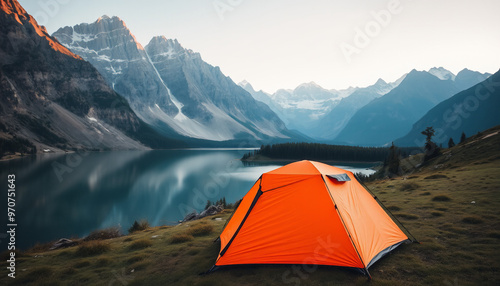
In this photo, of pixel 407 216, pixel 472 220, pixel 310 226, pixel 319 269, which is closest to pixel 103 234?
pixel 310 226

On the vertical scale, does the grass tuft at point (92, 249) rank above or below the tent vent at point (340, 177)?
below

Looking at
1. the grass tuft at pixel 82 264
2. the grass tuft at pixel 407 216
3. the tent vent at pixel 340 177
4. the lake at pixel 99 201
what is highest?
the tent vent at pixel 340 177

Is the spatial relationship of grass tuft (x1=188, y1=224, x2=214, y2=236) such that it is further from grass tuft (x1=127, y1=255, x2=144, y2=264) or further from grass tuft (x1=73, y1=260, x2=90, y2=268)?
grass tuft (x1=73, y1=260, x2=90, y2=268)

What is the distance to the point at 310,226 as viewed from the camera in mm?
8719

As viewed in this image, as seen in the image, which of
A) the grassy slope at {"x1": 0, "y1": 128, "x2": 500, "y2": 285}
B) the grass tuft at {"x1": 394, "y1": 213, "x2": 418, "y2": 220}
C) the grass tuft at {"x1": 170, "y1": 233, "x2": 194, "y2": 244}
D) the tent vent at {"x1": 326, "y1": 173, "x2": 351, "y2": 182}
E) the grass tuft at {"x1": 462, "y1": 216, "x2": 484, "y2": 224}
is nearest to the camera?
the grassy slope at {"x1": 0, "y1": 128, "x2": 500, "y2": 285}

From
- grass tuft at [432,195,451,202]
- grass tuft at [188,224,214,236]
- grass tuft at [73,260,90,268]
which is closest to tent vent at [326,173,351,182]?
grass tuft at [188,224,214,236]

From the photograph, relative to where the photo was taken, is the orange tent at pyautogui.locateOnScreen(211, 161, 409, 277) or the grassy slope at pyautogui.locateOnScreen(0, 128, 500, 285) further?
the orange tent at pyautogui.locateOnScreen(211, 161, 409, 277)

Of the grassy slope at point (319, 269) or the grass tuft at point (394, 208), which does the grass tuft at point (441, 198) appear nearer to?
the grassy slope at point (319, 269)

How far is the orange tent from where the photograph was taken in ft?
26.8

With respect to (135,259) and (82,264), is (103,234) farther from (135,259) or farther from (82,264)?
(135,259)

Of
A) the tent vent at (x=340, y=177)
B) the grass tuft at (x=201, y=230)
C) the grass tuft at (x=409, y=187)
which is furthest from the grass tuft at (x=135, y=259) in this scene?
the grass tuft at (x=409, y=187)

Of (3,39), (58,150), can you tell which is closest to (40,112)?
(58,150)

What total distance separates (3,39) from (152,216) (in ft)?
809

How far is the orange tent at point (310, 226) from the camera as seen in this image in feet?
26.8
